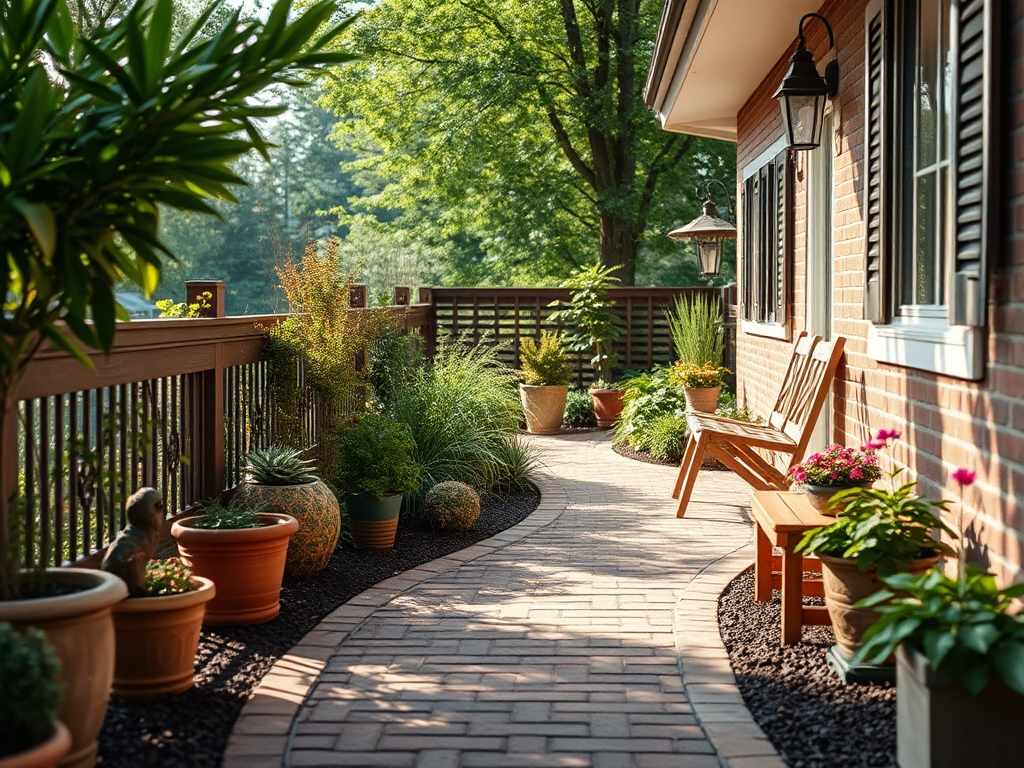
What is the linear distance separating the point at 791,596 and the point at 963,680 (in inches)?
51.8

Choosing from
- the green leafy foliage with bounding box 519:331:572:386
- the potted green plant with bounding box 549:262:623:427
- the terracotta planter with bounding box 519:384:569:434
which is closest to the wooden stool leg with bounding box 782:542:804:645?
the terracotta planter with bounding box 519:384:569:434

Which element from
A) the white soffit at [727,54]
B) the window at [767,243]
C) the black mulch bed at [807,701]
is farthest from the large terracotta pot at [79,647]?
the window at [767,243]

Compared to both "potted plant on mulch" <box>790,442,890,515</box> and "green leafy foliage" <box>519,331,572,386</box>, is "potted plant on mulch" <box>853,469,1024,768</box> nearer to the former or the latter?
"potted plant on mulch" <box>790,442,890,515</box>

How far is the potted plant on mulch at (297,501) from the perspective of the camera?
463 cm

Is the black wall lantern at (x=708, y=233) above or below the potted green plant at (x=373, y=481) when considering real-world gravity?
above

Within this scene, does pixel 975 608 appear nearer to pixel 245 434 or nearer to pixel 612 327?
pixel 245 434

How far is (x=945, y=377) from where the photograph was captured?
3527 millimetres

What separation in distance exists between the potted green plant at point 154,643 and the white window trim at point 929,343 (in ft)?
8.33

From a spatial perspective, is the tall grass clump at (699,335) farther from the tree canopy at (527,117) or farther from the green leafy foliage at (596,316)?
the tree canopy at (527,117)

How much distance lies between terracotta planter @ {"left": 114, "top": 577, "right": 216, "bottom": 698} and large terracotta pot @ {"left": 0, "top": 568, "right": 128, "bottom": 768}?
510mm

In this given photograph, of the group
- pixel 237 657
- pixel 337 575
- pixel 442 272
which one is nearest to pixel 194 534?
pixel 237 657

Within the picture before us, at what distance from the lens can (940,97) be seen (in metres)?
3.69

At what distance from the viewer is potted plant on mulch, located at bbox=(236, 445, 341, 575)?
4.63 m

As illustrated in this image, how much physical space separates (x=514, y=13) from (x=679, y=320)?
7656 millimetres
